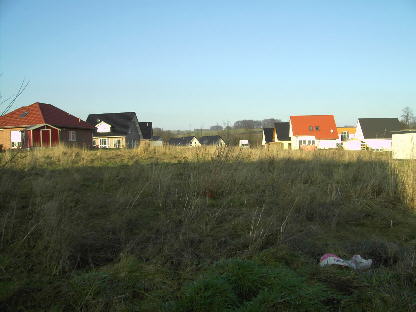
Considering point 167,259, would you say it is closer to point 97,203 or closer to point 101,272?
point 101,272

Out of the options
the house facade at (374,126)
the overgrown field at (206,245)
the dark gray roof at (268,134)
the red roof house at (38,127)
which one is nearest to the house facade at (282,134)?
the dark gray roof at (268,134)

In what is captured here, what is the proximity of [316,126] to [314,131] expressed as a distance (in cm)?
112

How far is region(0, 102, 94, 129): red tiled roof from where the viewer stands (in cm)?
2897

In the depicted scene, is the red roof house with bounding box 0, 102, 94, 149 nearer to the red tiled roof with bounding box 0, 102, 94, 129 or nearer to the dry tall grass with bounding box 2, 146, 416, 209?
the red tiled roof with bounding box 0, 102, 94, 129

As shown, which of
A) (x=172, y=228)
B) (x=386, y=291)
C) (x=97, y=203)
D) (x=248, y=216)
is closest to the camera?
(x=386, y=291)

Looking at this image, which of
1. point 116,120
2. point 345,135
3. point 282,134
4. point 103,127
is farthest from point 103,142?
point 345,135

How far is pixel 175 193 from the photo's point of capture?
526 centimetres

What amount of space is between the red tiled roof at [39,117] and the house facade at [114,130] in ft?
34.6

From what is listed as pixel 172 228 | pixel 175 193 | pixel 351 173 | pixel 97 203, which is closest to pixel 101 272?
pixel 172 228

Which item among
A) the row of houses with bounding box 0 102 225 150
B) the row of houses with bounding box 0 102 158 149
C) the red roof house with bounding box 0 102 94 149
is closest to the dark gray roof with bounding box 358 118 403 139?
the row of houses with bounding box 0 102 225 150

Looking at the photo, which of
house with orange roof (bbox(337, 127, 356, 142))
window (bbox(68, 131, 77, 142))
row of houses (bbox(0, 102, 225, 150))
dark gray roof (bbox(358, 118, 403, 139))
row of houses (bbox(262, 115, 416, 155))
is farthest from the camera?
house with orange roof (bbox(337, 127, 356, 142))

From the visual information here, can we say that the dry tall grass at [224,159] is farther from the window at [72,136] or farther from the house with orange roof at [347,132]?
the house with orange roof at [347,132]

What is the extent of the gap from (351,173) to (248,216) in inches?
155

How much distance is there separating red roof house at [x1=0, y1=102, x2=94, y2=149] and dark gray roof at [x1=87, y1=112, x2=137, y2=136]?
11.6 m
